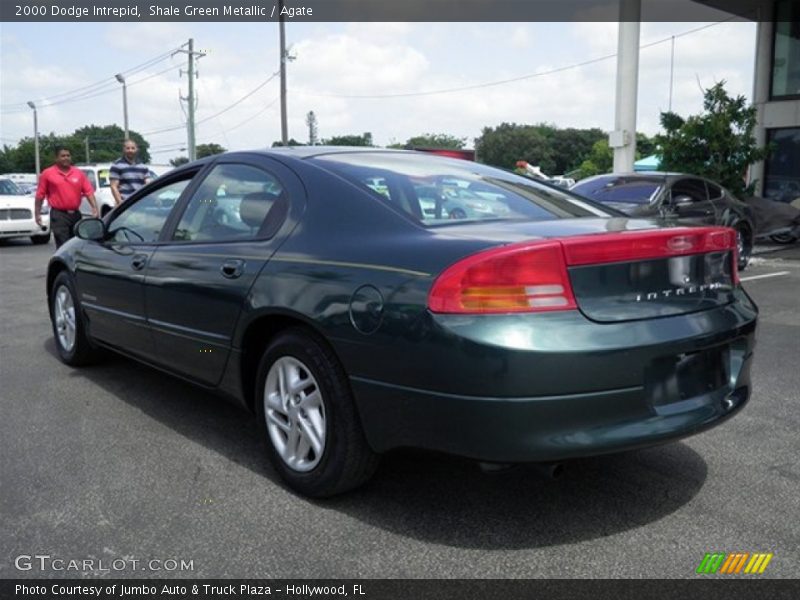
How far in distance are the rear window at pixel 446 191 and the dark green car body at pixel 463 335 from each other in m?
0.09

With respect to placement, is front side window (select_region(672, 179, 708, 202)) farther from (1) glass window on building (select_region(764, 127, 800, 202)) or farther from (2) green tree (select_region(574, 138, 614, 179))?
(2) green tree (select_region(574, 138, 614, 179))

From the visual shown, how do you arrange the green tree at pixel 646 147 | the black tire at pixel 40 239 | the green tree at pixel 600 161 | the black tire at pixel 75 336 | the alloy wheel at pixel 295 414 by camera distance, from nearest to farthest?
the alloy wheel at pixel 295 414 < the black tire at pixel 75 336 < the green tree at pixel 646 147 < the black tire at pixel 40 239 < the green tree at pixel 600 161

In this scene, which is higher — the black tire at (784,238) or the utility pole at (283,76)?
the utility pole at (283,76)

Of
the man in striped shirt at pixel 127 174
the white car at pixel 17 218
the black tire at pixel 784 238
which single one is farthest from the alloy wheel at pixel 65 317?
the black tire at pixel 784 238

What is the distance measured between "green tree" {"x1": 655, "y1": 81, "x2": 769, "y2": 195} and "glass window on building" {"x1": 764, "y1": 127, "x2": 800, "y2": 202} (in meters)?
3.22

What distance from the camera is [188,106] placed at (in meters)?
38.6

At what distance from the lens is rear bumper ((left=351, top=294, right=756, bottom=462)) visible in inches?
95.0

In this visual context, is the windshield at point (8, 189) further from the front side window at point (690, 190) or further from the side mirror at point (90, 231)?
the front side window at point (690, 190)

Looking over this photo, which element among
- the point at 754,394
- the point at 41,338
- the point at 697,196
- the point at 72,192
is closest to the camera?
the point at 754,394

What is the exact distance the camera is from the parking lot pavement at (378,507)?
99.8 inches

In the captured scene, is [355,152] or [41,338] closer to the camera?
[355,152]

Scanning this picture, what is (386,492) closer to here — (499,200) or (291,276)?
(291,276)

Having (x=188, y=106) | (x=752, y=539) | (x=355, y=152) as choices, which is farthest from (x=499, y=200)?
(x=188, y=106)

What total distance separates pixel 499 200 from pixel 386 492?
4.42ft
